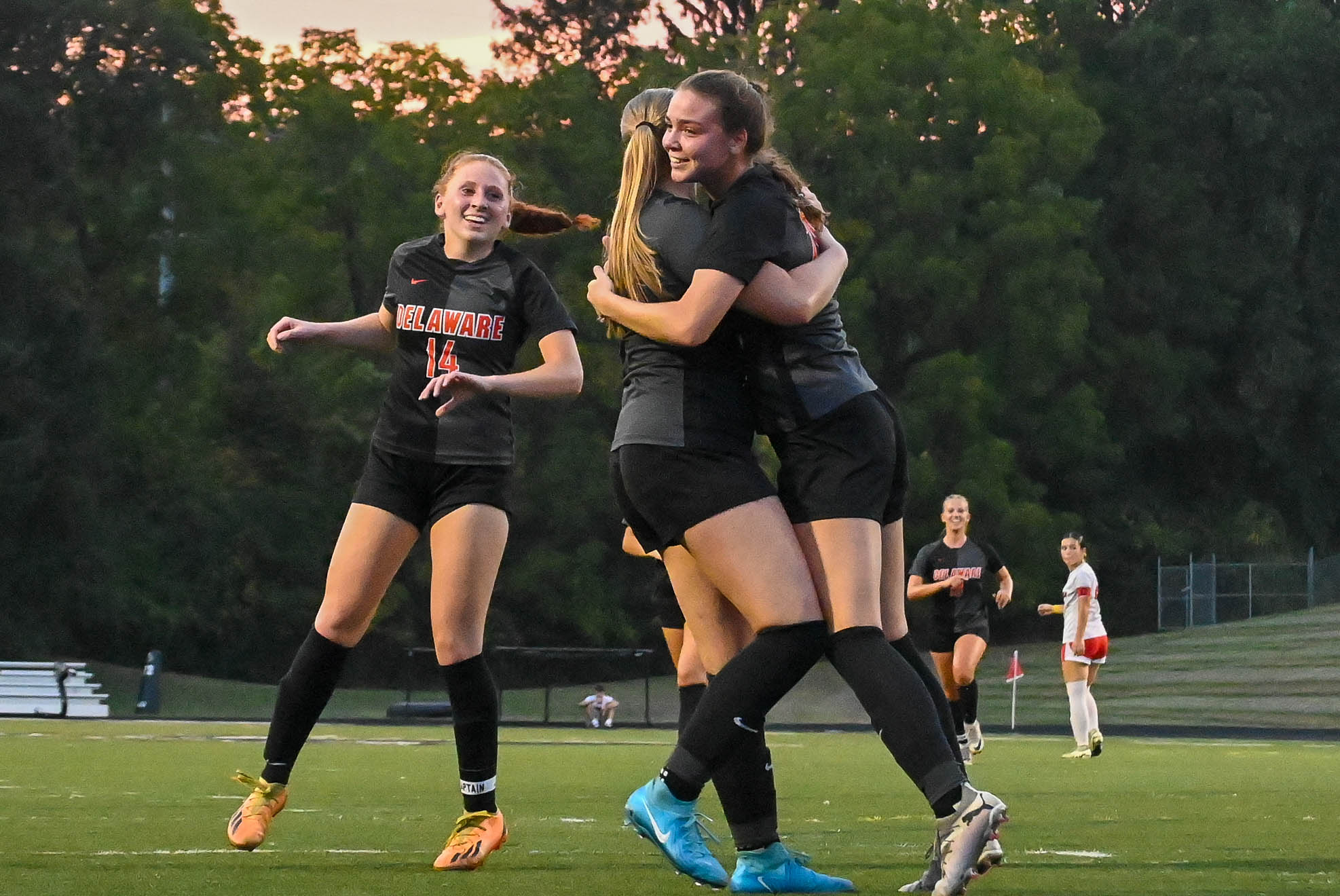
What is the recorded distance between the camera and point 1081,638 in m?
18.6

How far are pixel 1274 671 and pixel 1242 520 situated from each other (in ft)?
30.7

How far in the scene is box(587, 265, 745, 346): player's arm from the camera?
5129 mm

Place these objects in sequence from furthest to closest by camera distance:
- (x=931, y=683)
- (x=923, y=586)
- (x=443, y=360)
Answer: (x=923, y=586)
(x=443, y=360)
(x=931, y=683)

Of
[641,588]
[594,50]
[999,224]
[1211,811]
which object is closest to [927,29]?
[999,224]

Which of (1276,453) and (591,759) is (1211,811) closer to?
(591,759)

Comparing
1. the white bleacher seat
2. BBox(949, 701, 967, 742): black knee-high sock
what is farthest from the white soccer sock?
Result: the white bleacher seat

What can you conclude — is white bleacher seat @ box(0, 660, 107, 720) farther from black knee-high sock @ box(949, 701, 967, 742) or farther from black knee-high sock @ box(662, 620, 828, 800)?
black knee-high sock @ box(662, 620, 828, 800)


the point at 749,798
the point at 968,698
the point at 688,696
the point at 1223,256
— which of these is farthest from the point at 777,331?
the point at 1223,256

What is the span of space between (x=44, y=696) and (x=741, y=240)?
2622cm

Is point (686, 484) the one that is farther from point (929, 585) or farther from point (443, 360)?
point (929, 585)

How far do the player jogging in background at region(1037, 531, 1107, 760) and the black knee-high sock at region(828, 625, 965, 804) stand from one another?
13.1 metres

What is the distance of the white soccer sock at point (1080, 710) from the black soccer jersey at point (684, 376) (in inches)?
499

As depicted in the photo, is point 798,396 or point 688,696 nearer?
point 798,396

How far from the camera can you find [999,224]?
141ft
